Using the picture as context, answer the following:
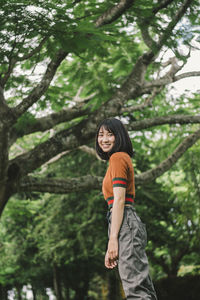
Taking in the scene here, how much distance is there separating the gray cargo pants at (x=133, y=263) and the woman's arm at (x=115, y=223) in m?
0.04

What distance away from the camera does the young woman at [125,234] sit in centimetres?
227

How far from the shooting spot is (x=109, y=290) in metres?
15.4

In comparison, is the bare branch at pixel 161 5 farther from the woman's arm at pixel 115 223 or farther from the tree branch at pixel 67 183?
the woman's arm at pixel 115 223

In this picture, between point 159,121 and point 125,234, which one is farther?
point 159,121

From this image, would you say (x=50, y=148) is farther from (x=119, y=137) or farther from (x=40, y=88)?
(x=119, y=137)

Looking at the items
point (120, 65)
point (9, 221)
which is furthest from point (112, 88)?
point (9, 221)

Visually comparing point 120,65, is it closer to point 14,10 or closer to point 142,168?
point 14,10

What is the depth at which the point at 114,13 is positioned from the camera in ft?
15.8

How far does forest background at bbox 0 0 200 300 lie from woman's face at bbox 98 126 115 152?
4.81 feet

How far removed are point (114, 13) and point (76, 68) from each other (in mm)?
1932

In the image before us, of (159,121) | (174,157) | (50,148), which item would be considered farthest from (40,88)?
(174,157)

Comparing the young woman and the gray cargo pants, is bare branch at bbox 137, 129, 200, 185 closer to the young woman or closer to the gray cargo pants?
the young woman

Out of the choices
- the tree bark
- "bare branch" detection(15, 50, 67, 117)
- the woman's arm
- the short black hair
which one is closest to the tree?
"bare branch" detection(15, 50, 67, 117)

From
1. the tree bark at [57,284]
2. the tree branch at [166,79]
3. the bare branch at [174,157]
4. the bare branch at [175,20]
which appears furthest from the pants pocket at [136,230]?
the tree bark at [57,284]
